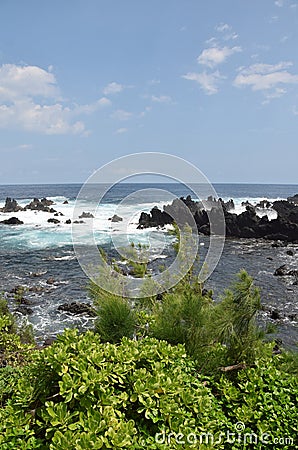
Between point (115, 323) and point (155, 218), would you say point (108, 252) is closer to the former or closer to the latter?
point (155, 218)

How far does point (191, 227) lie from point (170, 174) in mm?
1124

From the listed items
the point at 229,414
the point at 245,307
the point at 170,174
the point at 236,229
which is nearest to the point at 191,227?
the point at 170,174

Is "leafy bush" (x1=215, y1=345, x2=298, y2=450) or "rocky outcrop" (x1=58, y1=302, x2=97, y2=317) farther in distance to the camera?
"rocky outcrop" (x1=58, y1=302, x2=97, y2=317)

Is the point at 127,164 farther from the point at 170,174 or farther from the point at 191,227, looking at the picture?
the point at 191,227

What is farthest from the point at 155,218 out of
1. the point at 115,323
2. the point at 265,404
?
the point at 265,404

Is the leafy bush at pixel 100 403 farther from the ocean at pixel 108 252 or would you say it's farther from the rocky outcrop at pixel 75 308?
the rocky outcrop at pixel 75 308

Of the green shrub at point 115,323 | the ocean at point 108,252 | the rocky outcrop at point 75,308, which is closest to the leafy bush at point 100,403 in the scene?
the green shrub at point 115,323

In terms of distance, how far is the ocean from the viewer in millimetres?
6118

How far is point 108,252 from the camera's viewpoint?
15617 mm

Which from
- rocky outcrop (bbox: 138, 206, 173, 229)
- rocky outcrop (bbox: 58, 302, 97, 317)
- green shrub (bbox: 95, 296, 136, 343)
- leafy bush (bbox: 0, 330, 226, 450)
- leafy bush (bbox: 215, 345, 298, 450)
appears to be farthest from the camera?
rocky outcrop (bbox: 138, 206, 173, 229)

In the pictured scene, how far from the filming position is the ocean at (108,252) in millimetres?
6118

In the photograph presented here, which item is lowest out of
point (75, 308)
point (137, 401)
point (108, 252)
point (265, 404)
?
point (75, 308)

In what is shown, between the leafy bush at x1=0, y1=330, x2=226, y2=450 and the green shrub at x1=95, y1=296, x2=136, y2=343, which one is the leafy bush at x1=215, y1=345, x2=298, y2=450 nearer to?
the leafy bush at x1=0, y1=330, x2=226, y2=450

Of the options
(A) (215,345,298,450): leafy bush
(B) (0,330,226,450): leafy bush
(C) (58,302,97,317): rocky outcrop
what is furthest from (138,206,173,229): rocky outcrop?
(B) (0,330,226,450): leafy bush
